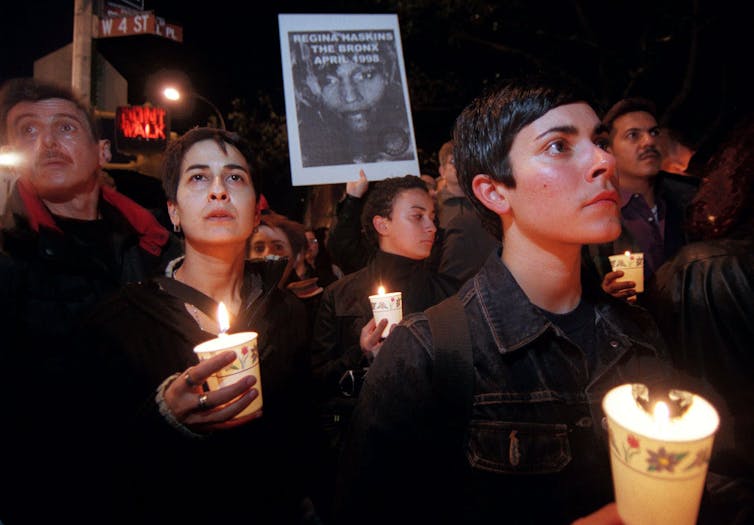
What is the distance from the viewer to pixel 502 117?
1.97m

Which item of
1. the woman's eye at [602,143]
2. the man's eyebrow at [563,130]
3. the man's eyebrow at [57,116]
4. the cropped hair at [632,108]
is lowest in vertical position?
the woman's eye at [602,143]

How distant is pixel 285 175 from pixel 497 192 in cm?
2402

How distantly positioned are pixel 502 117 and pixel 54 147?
274 centimetres

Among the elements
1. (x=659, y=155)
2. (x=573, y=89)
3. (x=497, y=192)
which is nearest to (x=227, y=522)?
(x=497, y=192)

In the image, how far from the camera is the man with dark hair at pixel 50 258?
2.17 m

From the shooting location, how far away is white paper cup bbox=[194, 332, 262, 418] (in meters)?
1.78

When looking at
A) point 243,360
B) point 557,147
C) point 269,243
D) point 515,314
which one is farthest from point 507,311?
point 269,243

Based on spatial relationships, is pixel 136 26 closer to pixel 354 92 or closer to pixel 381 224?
pixel 354 92

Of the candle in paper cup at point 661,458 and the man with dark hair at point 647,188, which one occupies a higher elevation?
the man with dark hair at point 647,188

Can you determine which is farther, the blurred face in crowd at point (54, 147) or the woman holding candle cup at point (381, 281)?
the woman holding candle cup at point (381, 281)

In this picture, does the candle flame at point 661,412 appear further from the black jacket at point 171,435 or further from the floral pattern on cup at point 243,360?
the black jacket at point 171,435

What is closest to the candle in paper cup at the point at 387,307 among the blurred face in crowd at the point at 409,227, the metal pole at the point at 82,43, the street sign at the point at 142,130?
the blurred face in crowd at the point at 409,227

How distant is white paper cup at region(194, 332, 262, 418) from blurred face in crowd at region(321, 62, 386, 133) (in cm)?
228

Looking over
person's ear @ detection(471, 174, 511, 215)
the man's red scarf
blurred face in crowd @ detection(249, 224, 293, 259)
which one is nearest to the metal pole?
blurred face in crowd @ detection(249, 224, 293, 259)
